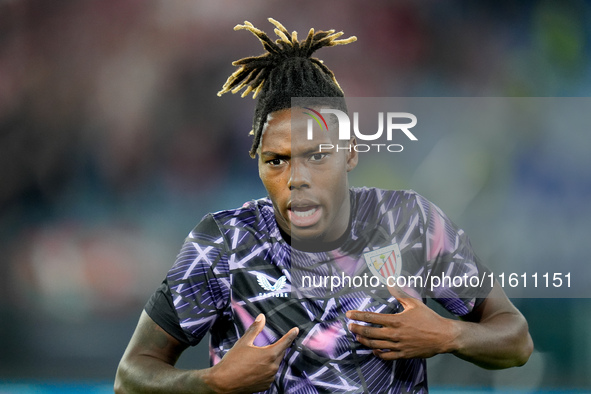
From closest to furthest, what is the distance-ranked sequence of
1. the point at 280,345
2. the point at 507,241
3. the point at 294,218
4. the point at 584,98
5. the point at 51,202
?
the point at 280,345 < the point at 294,218 < the point at 507,241 < the point at 584,98 < the point at 51,202

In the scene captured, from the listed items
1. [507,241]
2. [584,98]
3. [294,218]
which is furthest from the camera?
[584,98]

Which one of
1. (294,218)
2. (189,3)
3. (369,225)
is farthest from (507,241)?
(189,3)

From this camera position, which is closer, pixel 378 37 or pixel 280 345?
pixel 280 345

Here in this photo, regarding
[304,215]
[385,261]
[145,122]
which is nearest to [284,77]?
[304,215]

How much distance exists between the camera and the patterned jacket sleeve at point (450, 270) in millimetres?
1703

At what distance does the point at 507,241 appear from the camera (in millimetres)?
2645

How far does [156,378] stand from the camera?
155 cm

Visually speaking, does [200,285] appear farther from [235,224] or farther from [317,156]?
[317,156]

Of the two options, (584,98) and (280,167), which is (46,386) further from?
(584,98)

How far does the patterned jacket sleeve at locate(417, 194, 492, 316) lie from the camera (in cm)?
170

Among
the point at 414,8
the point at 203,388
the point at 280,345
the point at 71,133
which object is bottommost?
the point at 203,388

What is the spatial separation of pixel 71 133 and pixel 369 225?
1.98 meters

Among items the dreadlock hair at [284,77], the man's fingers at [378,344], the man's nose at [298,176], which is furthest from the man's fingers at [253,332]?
the dreadlock hair at [284,77]

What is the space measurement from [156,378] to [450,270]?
2.69 ft
